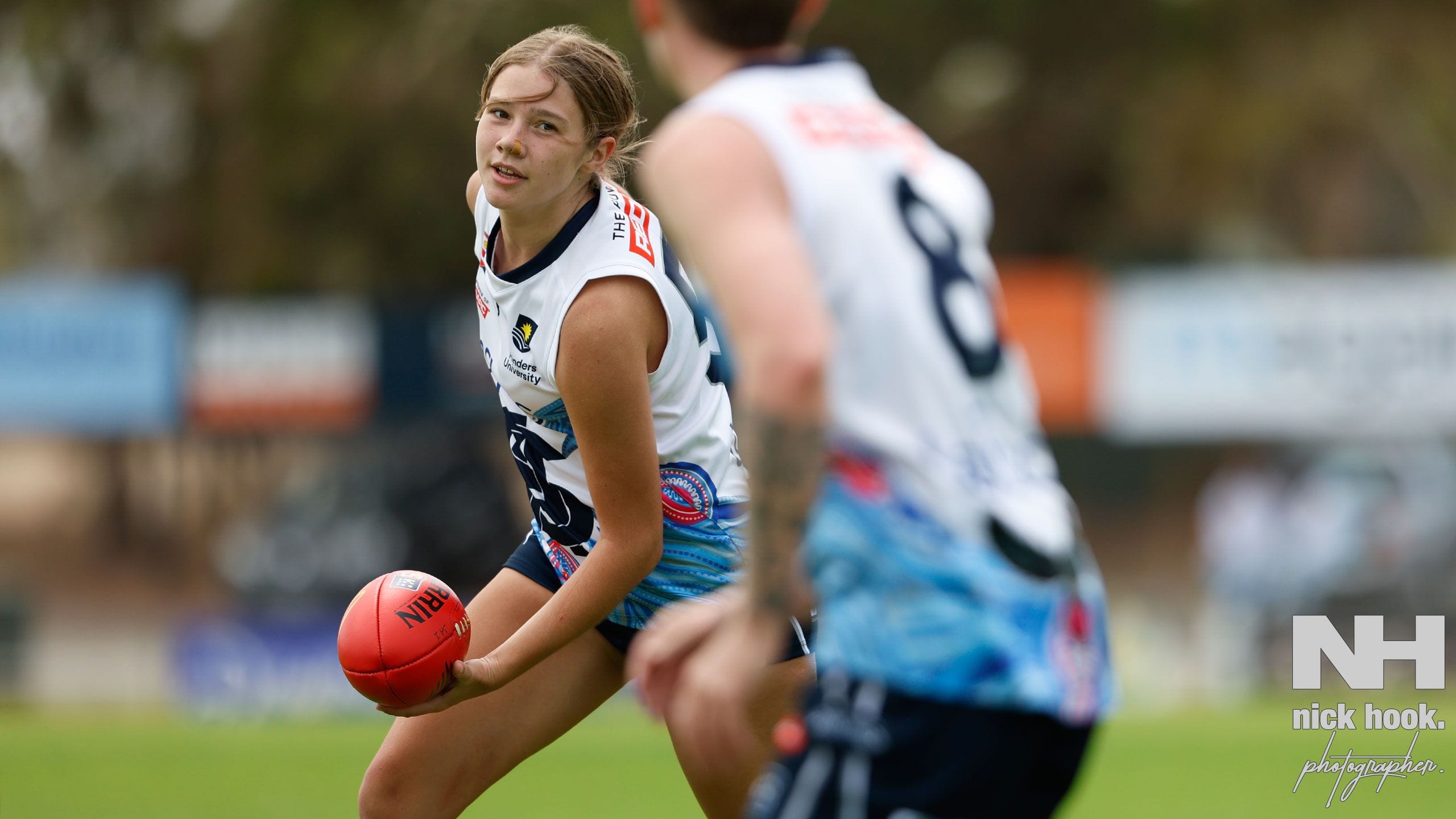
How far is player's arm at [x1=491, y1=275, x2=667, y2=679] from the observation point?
3523 mm

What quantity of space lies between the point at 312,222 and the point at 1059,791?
23007 millimetres

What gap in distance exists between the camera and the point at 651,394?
3816 millimetres

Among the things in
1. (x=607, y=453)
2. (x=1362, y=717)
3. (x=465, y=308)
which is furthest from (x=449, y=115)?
(x=607, y=453)

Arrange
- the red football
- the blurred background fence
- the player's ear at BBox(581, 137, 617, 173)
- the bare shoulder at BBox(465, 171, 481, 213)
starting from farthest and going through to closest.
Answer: the blurred background fence
the bare shoulder at BBox(465, 171, 481, 213)
the player's ear at BBox(581, 137, 617, 173)
the red football

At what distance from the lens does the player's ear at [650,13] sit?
8.28ft

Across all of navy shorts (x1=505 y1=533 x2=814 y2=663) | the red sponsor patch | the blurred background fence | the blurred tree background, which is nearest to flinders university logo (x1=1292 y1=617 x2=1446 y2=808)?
the blurred background fence

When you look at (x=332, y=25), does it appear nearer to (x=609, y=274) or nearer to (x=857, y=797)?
(x=609, y=274)

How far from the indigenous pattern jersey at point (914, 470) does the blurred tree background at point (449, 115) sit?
21.2 m

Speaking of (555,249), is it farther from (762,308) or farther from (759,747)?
(762,308)

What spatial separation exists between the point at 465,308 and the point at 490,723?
14468 millimetres

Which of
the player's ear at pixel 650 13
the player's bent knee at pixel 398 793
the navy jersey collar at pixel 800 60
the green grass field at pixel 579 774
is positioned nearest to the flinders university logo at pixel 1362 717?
the green grass field at pixel 579 774

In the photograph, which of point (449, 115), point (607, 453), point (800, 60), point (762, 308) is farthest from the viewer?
point (449, 115)

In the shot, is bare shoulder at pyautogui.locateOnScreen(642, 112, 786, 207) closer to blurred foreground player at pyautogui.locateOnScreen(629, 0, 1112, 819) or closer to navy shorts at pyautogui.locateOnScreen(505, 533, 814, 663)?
blurred foreground player at pyautogui.locateOnScreen(629, 0, 1112, 819)

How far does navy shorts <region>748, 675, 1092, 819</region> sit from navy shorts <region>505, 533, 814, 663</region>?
4.82 feet
